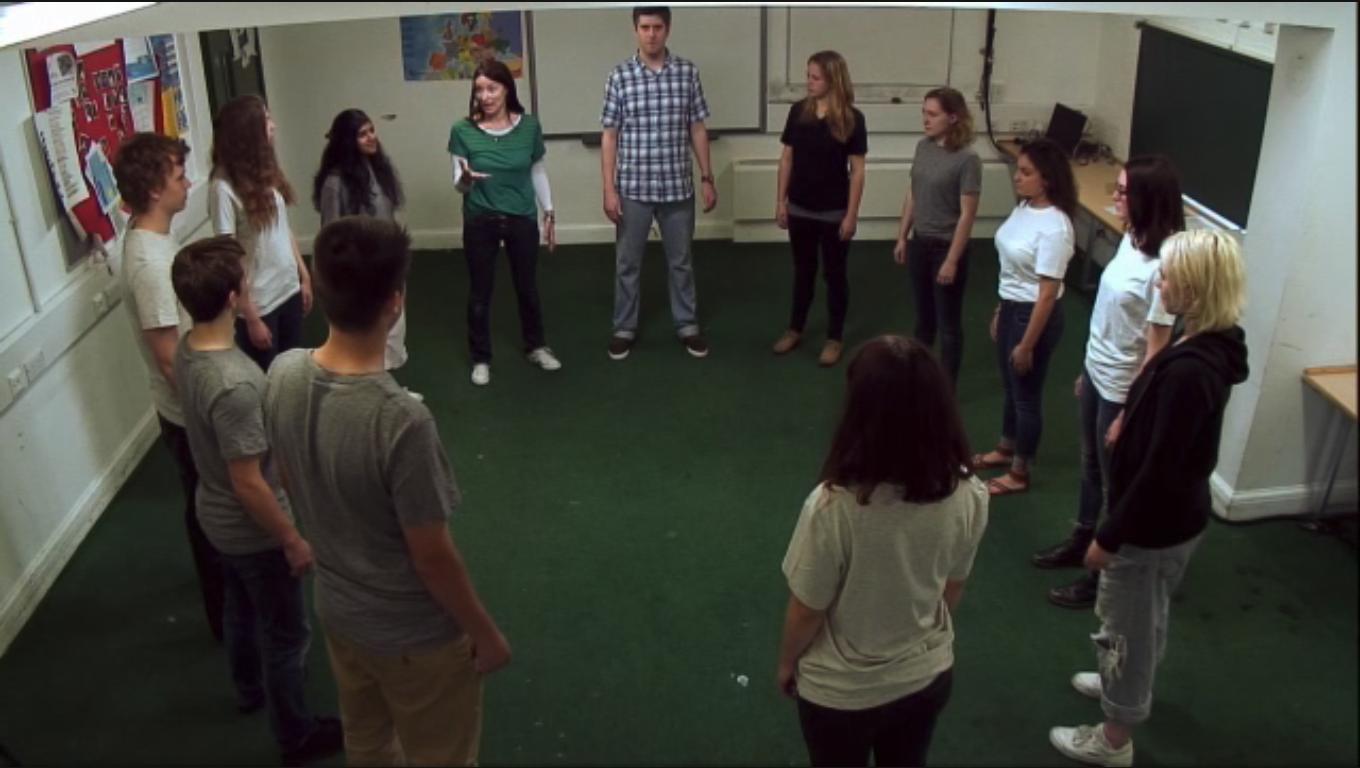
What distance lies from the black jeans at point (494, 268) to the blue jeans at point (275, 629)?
2.10 metres

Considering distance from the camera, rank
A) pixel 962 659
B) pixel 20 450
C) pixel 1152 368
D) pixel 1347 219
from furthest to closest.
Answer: pixel 20 450
pixel 962 659
pixel 1152 368
pixel 1347 219

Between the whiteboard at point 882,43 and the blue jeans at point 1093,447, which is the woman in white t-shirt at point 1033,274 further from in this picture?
the whiteboard at point 882,43

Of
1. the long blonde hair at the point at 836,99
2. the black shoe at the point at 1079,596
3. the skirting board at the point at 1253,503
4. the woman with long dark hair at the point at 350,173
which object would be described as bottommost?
the black shoe at the point at 1079,596

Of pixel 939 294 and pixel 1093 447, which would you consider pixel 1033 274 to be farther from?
pixel 939 294

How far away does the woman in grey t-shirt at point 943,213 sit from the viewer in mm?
3777

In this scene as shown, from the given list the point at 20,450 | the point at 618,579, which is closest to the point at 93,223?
the point at 20,450

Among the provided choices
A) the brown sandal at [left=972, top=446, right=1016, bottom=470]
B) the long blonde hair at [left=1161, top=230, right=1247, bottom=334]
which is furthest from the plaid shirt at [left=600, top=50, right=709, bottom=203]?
the long blonde hair at [left=1161, top=230, right=1247, bottom=334]

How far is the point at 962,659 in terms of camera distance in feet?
9.54

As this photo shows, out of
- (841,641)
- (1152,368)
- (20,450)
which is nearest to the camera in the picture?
(841,641)

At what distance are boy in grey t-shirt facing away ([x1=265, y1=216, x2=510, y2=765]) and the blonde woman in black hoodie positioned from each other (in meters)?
1.27

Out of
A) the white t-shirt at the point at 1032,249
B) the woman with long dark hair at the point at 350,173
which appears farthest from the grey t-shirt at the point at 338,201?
the white t-shirt at the point at 1032,249

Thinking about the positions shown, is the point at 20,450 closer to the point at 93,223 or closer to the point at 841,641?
the point at 93,223

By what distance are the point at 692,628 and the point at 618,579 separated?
33cm

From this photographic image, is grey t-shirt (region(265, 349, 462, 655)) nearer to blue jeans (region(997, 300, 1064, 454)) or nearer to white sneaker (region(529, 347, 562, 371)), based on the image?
blue jeans (region(997, 300, 1064, 454))
